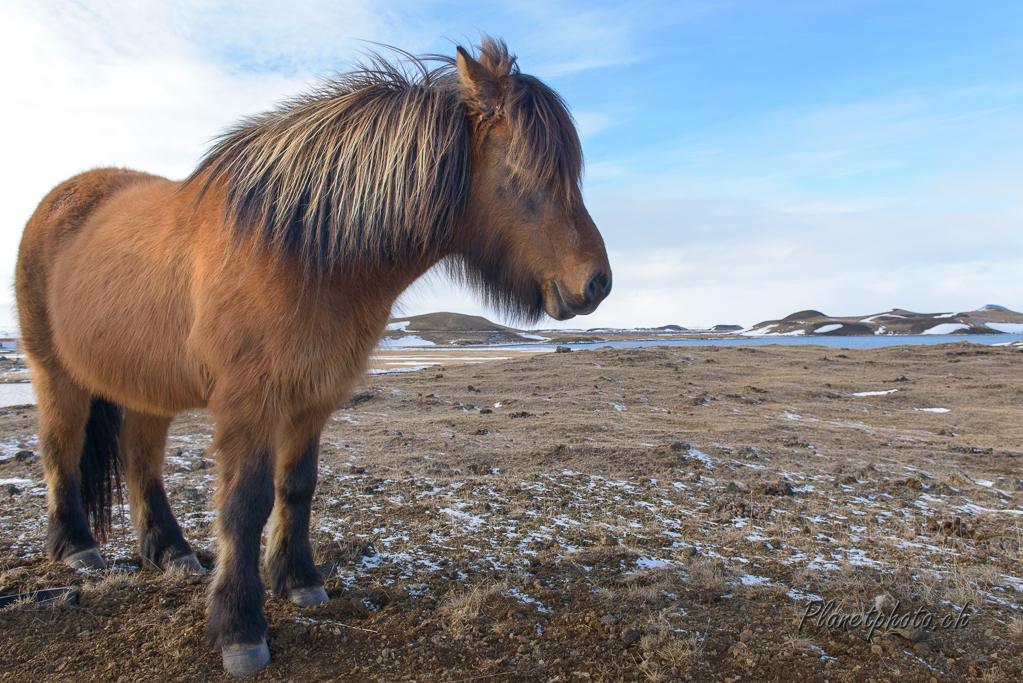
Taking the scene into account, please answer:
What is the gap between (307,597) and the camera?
2.73m

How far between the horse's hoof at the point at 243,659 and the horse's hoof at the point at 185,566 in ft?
3.48

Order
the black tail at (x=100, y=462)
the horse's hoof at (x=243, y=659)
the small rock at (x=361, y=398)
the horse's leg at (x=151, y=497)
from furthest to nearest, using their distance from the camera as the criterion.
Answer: the small rock at (x=361, y=398) < the black tail at (x=100, y=462) < the horse's leg at (x=151, y=497) < the horse's hoof at (x=243, y=659)

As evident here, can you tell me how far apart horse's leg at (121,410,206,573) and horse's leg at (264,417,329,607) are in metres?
0.68

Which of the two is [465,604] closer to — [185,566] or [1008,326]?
[185,566]

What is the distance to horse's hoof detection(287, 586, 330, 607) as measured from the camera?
272 centimetres

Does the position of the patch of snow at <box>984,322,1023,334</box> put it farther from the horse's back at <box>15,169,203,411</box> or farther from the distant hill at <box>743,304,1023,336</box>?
the horse's back at <box>15,169,203,411</box>

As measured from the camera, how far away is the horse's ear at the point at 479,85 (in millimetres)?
2375

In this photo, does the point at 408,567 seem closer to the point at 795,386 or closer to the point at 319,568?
the point at 319,568

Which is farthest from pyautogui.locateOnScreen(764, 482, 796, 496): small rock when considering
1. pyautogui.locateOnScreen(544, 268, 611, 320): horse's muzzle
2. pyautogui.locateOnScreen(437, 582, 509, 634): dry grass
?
pyautogui.locateOnScreen(544, 268, 611, 320): horse's muzzle

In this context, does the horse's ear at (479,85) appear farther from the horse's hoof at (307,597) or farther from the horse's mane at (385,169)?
the horse's hoof at (307,597)

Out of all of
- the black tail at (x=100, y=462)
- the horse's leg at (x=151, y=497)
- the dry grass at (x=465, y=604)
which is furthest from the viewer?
the black tail at (x=100, y=462)

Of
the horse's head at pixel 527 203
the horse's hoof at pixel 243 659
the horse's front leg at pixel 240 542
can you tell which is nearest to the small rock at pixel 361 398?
the horse's front leg at pixel 240 542

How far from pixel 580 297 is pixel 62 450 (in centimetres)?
342

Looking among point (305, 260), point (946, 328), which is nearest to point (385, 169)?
point (305, 260)
